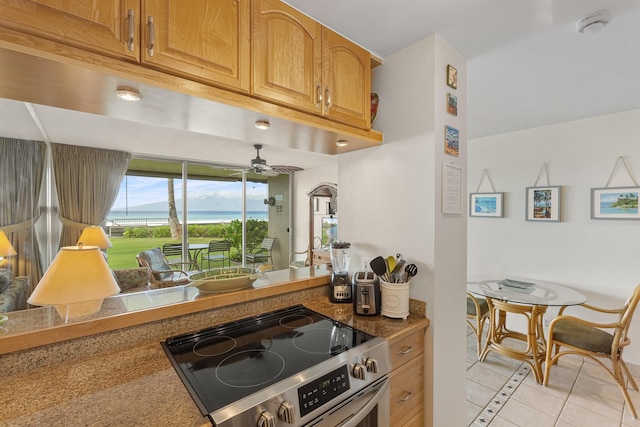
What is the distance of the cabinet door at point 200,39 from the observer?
2.76 ft

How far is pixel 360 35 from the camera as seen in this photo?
4.58 feet

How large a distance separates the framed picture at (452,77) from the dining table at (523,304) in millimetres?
1838

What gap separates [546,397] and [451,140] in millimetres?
2168

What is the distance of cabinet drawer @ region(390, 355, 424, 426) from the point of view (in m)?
1.21

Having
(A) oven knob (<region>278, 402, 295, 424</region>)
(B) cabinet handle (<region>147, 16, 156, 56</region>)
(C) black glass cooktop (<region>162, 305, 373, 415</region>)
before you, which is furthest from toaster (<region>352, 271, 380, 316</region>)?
(B) cabinet handle (<region>147, 16, 156, 56</region>)

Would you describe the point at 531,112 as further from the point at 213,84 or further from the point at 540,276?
the point at 213,84

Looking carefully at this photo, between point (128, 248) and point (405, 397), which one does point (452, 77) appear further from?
point (128, 248)

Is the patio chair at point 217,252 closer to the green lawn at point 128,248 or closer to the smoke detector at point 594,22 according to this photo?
the green lawn at point 128,248

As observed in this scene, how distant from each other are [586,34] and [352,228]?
1.57m

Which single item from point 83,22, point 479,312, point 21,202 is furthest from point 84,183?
point 479,312

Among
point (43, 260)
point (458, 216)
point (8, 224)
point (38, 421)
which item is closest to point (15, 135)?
A: point (8, 224)

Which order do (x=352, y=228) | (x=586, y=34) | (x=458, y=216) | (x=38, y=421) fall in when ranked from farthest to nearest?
(x=352, y=228)
(x=458, y=216)
(x=586, y=34)
(x=38, y=421)

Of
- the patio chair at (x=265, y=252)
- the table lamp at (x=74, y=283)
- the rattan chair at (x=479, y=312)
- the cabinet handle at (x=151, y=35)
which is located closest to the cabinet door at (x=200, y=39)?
the cabinet handle at (x=151, y=35)

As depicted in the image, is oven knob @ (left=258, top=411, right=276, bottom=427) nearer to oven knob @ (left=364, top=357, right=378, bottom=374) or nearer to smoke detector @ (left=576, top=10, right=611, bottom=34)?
oven knob @ (left=364, top=357, right=378, bottom=374)
